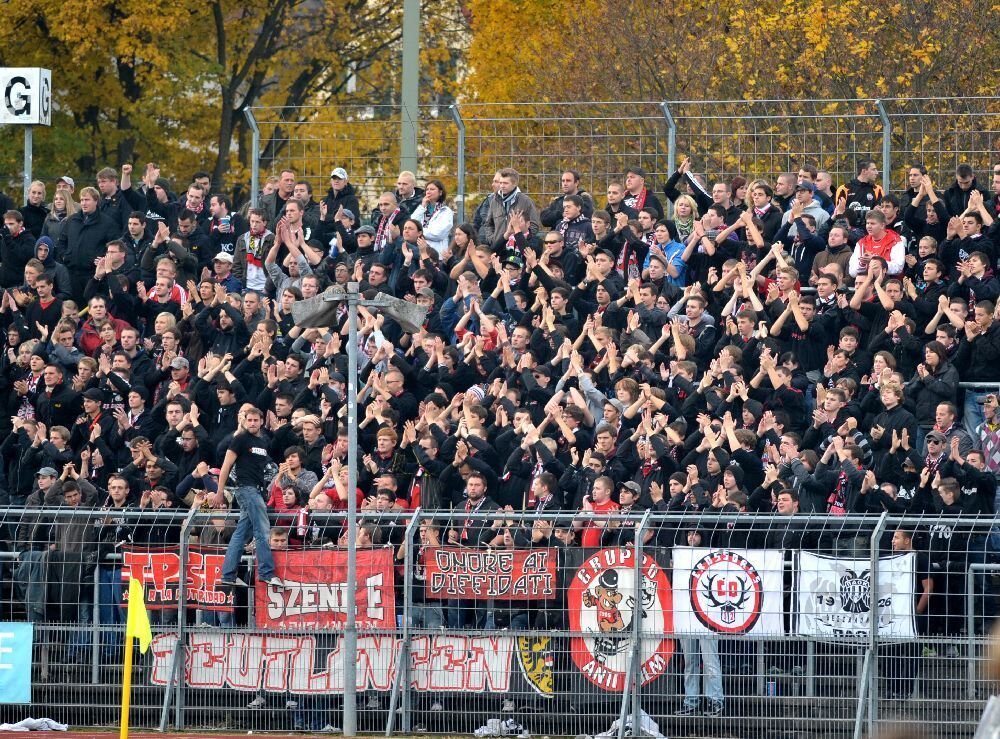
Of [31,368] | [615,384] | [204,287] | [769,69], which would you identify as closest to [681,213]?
[615,384]

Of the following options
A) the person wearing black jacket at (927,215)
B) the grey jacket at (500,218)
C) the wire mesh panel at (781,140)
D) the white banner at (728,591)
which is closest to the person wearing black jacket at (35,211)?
the grey jacket at (500,218)

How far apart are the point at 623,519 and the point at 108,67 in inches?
1161

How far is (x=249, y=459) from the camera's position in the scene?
19.0 m

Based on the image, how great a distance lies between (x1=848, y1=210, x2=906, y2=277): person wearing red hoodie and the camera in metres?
21.4

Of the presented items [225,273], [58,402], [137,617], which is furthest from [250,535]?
[225,273]

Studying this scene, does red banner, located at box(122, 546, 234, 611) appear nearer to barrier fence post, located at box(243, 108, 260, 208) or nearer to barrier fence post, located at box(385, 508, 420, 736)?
barrier fence post, located at box(385, 508, 420, 736)

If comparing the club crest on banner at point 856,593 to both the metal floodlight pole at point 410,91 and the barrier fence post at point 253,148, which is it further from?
the barrier fence post at point 253,148

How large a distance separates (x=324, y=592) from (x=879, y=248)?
764 cm

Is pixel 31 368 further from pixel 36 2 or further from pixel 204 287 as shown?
pixel 36 2

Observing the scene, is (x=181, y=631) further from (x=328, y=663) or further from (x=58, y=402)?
(x=58, y=402)

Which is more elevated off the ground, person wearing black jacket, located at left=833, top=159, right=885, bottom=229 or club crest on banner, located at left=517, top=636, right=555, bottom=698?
person wearing black jacket, located at left=833, top=159, right=885, bottom=229

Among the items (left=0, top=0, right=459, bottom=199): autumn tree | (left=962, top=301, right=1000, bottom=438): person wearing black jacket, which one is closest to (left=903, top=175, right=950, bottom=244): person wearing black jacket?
(left=962, top=301, right=1000, bottom=438): person wearing black jacket

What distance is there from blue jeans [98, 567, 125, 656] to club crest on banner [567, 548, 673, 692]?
14.3ft

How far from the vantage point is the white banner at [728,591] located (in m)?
17.2
